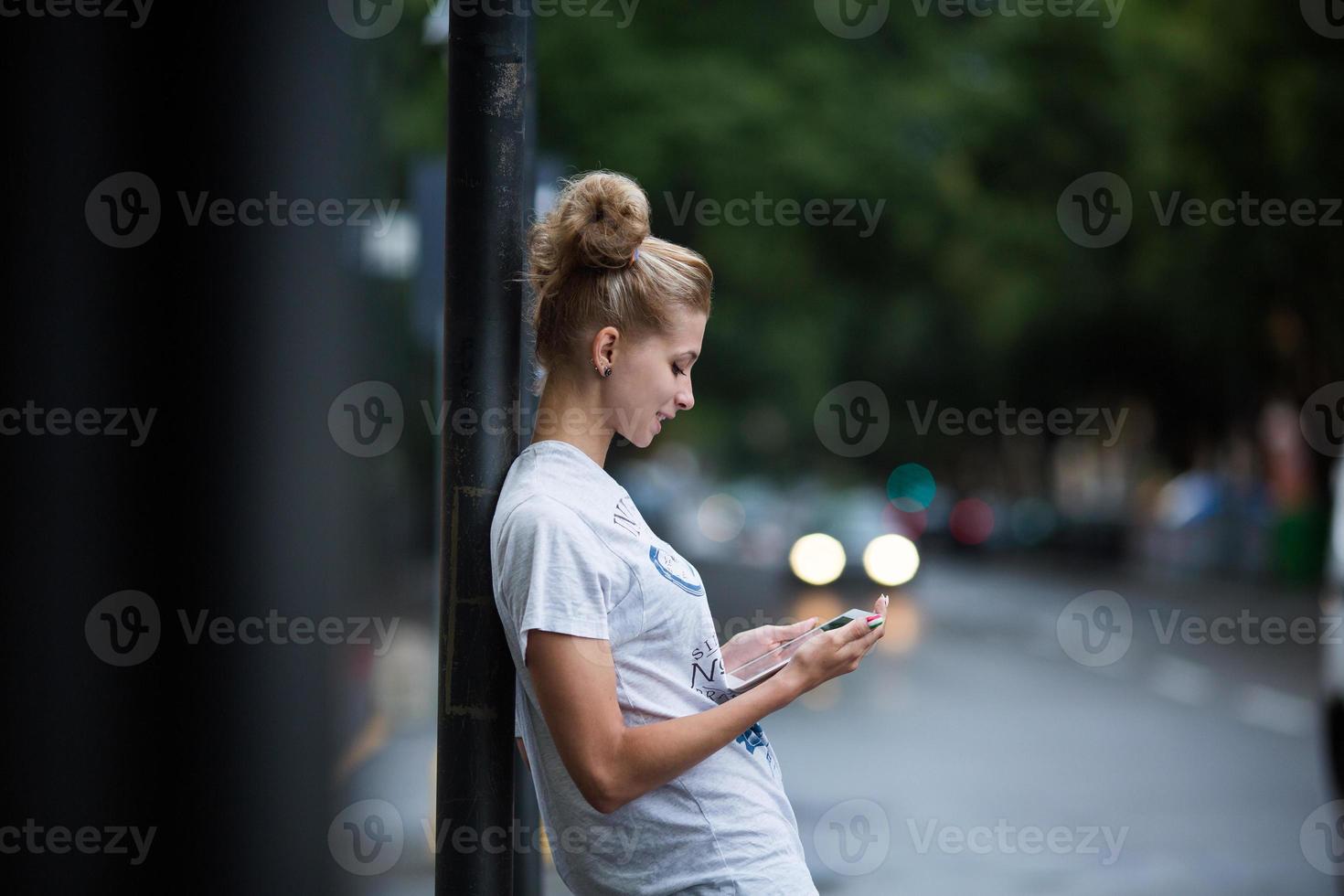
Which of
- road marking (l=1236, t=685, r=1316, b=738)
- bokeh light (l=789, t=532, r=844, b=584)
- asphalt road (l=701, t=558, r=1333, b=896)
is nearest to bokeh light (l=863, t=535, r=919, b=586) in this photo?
bokeh light (l=789, t=532, r=844, b=584)

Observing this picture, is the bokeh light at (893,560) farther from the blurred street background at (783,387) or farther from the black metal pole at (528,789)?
the black metal pole at (528,789)

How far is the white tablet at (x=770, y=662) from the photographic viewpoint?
2457 millimetres

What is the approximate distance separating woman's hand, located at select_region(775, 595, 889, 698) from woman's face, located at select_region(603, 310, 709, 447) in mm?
408

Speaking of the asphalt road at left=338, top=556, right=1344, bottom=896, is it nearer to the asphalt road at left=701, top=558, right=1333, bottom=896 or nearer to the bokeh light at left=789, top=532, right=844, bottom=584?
the asphalt road at left=701, top=558, right=1333, bottom=896

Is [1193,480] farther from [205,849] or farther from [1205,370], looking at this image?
[205,849]

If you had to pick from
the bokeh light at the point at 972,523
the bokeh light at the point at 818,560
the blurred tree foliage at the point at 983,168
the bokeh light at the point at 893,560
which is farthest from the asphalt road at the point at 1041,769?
the bokeh light at the point at 972,523

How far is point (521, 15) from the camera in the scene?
265cm

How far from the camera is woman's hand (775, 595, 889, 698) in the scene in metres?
2.36

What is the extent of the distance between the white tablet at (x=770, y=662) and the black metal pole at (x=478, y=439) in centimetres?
37

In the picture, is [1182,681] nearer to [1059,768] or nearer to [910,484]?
[1059,768]

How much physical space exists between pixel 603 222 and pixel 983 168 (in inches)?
1023

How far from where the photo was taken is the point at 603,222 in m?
2.41

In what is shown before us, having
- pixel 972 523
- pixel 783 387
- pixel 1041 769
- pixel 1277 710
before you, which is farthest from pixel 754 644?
pixel 972 523

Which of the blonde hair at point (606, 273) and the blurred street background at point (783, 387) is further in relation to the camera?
the blurred street background at point (783, 387)
